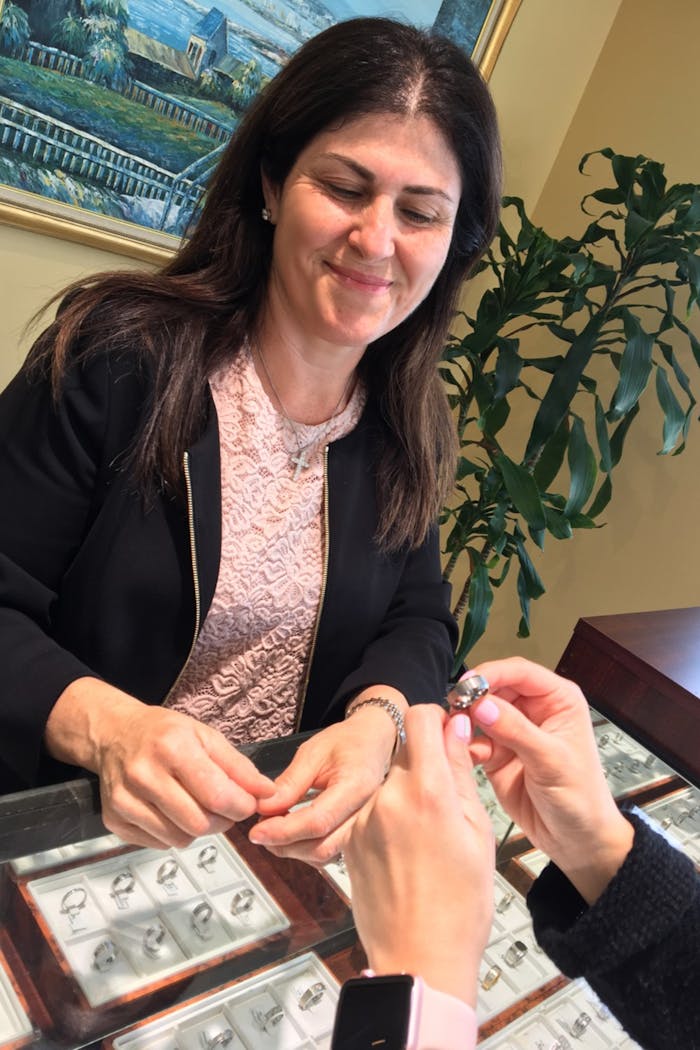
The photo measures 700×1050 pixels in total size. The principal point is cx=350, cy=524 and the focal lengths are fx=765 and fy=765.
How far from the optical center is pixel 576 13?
2781mm

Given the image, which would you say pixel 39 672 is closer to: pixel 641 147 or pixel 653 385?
pixel 653 385

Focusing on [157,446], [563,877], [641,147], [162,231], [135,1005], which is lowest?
[135,1005]

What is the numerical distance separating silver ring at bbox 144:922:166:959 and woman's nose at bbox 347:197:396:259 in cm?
91

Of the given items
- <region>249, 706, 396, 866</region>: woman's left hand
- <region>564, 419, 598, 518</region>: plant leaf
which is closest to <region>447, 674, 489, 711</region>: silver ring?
<region>249, 706, 396, 866</region>: woman's left hand

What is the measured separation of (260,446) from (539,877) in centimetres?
73

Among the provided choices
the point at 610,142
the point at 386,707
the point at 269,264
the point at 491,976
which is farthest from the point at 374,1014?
the point at 610,142

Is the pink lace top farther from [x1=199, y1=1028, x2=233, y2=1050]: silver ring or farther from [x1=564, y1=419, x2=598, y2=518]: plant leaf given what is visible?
[x1=564, y1=419, x2=598, y2=518]: plant leaf

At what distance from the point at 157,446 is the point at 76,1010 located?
0.70 metres

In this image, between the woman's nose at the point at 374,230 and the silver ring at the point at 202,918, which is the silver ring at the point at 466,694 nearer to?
the silver ring at the point at 202,918

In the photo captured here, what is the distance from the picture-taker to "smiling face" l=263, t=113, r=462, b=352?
112 centimetres

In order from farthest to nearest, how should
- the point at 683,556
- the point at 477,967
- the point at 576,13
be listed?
the point at 576,13 < the point at 683,556 < the point at 477,967

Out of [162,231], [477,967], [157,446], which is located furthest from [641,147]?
[477,967]

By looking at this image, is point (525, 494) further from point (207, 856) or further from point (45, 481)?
point (207, 856)

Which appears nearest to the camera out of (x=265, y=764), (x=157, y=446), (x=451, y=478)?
(x=265, y=764)
